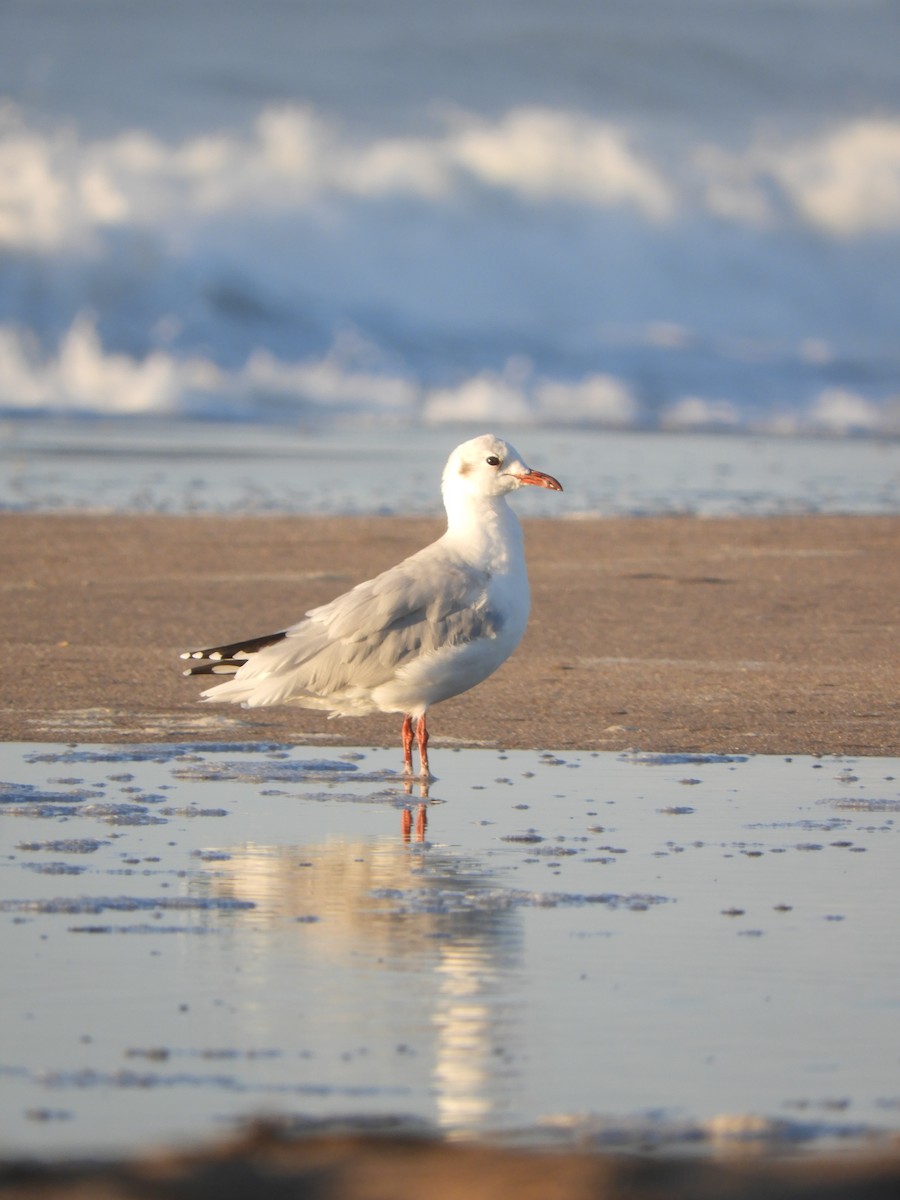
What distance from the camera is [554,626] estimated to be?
10195mm

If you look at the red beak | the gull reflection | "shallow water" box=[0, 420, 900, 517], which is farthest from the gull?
"shallow water" box=[0, 420, 900, 517]

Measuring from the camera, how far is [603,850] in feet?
18.5

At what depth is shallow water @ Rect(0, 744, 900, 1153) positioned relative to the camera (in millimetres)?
3641

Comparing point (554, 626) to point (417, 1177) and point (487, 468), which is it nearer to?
point (487, 468)

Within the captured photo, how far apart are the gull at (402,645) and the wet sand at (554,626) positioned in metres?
0.47

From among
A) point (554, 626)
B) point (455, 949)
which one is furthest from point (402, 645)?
point (554, 626)

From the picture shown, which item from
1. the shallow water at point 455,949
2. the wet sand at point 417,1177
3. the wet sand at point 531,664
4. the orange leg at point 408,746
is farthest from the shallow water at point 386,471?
the wet sand at point 417,1177

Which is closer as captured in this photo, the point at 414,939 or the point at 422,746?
the point at 414,939

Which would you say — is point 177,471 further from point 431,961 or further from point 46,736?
point 431,961

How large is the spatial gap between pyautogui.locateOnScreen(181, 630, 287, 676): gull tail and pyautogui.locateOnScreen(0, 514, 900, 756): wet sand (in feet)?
1.31

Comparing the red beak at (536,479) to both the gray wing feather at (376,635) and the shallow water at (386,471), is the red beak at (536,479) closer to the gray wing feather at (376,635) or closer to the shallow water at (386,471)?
the gray wing feather at (376,635)

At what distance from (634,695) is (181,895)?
3460mm

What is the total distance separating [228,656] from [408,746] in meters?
0.65

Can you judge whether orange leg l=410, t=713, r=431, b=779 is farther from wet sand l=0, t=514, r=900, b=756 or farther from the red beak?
the red beak
